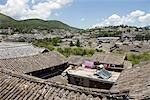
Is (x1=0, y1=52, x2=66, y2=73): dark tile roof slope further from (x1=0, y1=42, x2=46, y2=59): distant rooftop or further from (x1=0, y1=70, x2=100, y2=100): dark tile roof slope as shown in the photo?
(x1=0, y1=70, x2=100, y2=100): dark tile roof slope

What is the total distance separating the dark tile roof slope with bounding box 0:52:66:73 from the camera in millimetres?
22969

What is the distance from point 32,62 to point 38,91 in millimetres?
17628

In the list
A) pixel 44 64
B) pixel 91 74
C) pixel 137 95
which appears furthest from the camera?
pixel 91 74

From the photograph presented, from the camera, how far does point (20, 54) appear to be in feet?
93.5

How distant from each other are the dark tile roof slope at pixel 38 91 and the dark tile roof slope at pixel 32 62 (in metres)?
12.9

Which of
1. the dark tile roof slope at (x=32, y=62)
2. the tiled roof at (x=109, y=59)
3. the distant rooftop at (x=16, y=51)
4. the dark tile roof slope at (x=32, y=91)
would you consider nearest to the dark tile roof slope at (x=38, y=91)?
the dark tile roof slope at (x=32, y=91)

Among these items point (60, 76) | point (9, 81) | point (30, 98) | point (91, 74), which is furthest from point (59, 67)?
point (30, 98)

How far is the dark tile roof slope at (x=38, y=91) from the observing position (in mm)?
7477

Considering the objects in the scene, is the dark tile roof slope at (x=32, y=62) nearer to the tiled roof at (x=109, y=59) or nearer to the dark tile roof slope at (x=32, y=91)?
the dark tile roof slope at (x=32, y=91)

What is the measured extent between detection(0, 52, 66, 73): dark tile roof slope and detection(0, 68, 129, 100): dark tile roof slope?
12.9 m

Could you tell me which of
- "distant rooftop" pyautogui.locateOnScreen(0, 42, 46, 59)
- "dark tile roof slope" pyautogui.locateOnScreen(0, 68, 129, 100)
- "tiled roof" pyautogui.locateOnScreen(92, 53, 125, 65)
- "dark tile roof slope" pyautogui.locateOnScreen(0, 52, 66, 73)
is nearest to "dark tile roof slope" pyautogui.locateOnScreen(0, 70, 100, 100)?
"dark tile roof slope" pyautogui.locateOnScreen(0, 68, 129, 100)

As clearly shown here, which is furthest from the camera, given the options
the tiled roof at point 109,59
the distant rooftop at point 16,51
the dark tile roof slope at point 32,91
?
the tiled roof at point 109,59

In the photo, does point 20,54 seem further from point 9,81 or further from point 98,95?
point 98,95

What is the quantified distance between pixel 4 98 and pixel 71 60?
4547 centimetres
